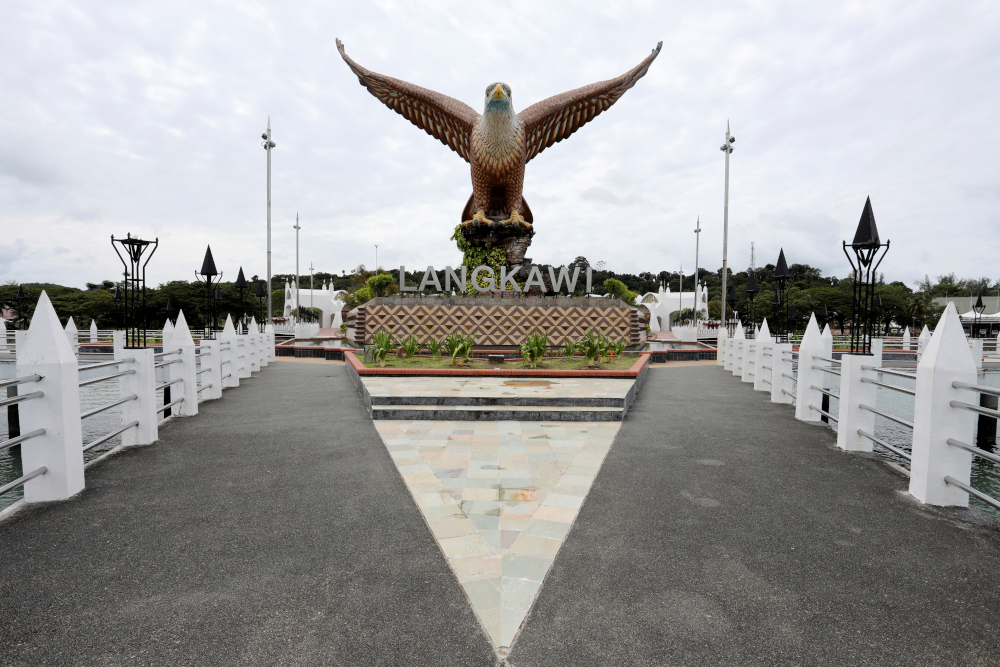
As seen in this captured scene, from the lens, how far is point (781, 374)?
29.6ft

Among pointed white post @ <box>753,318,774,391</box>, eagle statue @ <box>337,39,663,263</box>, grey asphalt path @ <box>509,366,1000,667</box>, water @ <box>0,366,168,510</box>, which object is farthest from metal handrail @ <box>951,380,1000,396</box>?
eagle statue @ <box>337,39,663,263</box>

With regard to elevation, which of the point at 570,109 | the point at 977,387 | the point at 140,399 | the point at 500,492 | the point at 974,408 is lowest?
the point at 500,492

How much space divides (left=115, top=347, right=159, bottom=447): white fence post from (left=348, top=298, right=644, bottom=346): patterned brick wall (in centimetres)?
1219

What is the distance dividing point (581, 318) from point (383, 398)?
12084mm

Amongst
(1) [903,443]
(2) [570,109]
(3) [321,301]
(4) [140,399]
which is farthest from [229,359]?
(3) [321,301]

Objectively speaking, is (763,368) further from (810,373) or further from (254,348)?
(254,348)

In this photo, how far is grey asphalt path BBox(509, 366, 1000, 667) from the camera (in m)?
2.35

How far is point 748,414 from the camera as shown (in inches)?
313

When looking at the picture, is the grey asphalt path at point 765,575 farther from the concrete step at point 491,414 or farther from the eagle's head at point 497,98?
the eagle's head at point 497,98

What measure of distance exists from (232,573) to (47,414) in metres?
2.33

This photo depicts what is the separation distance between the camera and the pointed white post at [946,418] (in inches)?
154

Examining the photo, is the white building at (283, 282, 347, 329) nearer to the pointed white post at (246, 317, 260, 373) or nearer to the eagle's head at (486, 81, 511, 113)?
the pointed white post at (246, 317, 260, 373)

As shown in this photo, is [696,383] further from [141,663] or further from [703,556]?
[141,663]

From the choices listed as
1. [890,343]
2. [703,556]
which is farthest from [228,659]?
[890,343]
